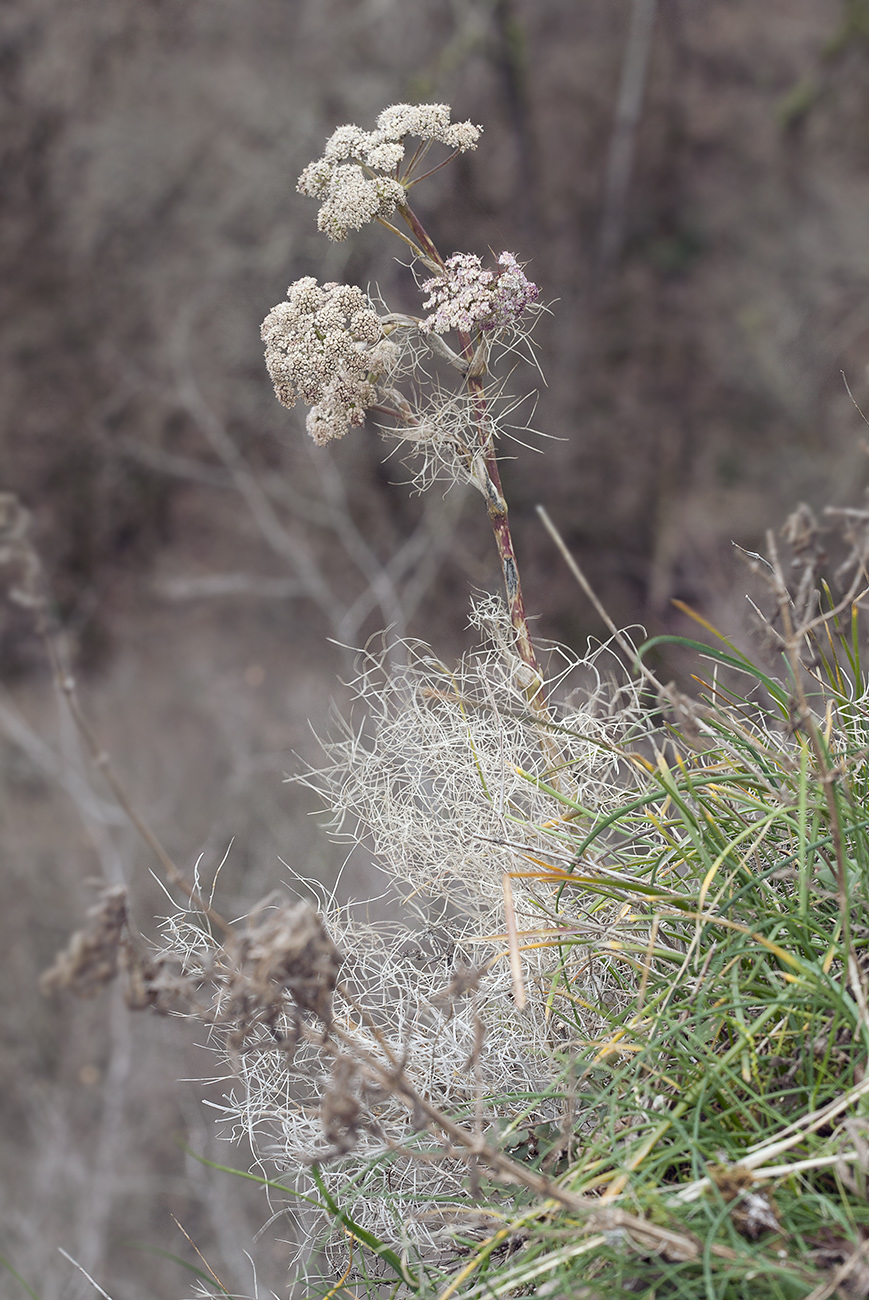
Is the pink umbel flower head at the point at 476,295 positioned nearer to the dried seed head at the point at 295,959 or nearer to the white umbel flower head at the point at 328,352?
the white umbel flower head at the point at 328,352

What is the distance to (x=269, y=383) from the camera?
2627 millimetres

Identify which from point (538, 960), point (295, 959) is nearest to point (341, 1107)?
point (295, 959)

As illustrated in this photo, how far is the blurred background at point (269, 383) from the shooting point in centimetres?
244

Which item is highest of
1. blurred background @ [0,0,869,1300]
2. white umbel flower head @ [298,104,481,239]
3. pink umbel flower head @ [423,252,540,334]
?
white umbel flower head @ [298,104,481,239]

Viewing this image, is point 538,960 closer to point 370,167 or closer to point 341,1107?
point 341,1107

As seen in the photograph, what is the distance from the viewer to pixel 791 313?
262 cm

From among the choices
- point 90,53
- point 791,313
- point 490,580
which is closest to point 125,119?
point 90,53

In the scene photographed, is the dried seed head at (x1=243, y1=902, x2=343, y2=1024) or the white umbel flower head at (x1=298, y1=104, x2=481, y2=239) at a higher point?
the white umbel flower head at (x1=298, y1=104, x2=481, y2=239)

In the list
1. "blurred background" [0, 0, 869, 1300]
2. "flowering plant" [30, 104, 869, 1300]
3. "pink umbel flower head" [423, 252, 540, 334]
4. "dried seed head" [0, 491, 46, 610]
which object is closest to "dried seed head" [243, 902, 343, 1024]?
"flowering plant" [30, 104, 869, 1300]

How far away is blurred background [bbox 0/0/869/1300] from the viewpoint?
2.44 m

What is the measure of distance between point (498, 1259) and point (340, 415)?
36 cm

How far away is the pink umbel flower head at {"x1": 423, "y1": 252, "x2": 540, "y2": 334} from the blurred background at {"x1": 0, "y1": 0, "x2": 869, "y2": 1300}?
1881mm

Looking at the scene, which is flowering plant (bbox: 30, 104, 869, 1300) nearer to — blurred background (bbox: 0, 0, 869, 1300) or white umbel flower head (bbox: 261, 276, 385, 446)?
white umbel flower head (bbox: 261, 276, 385, 446)

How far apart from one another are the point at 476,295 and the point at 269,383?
2.33 m
